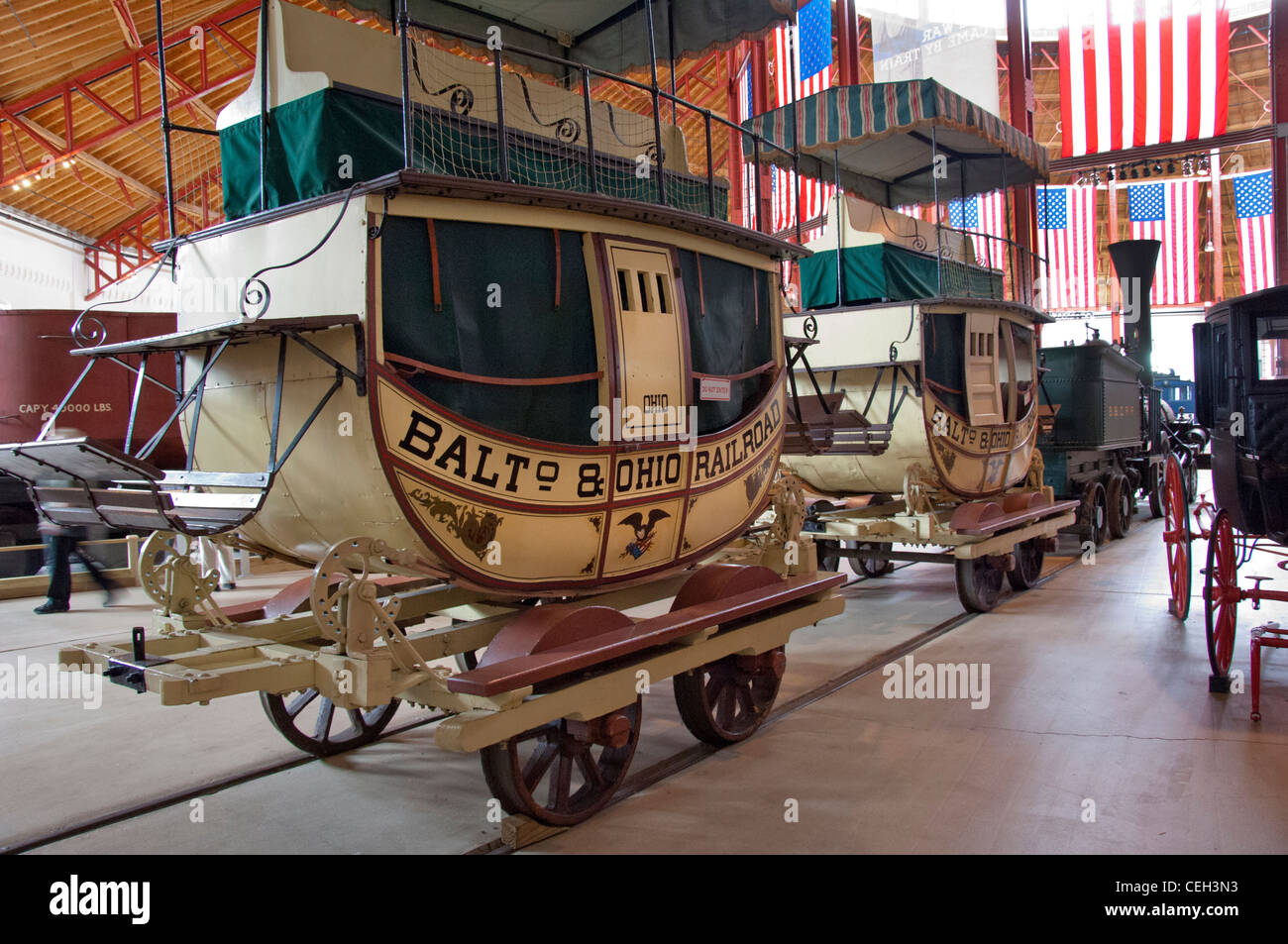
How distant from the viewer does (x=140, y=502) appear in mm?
3760

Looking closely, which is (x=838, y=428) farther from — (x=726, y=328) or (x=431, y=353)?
(x=431, y=353)

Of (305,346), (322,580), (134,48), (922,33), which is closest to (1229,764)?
(322,580)

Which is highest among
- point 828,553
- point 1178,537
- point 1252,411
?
point 1252,411

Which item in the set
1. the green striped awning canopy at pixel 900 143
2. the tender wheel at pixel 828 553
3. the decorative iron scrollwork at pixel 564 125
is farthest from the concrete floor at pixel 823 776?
the green striped awning canopy at pixel 900 143

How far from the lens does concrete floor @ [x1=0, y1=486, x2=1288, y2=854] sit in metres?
4.03

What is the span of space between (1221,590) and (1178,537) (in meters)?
2.04

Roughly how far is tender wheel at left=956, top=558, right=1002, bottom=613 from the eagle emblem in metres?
4.39

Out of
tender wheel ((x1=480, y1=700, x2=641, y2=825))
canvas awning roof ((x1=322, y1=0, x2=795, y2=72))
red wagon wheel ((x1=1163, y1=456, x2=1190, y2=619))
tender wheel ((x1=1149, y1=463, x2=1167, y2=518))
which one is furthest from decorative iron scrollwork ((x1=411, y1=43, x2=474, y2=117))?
tender wheel ((x1=1149, y1=463, x2=1167, y2=518))

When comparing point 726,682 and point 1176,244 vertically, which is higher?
point 1176,244

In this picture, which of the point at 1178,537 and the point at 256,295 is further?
the point at 1178,537

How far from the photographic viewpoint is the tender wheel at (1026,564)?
9609 mm

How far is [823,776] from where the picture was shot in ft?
15.4

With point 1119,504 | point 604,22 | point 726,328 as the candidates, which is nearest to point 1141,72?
point 1119,504

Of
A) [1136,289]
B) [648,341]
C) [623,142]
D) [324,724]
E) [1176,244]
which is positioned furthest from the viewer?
[1176,244]
